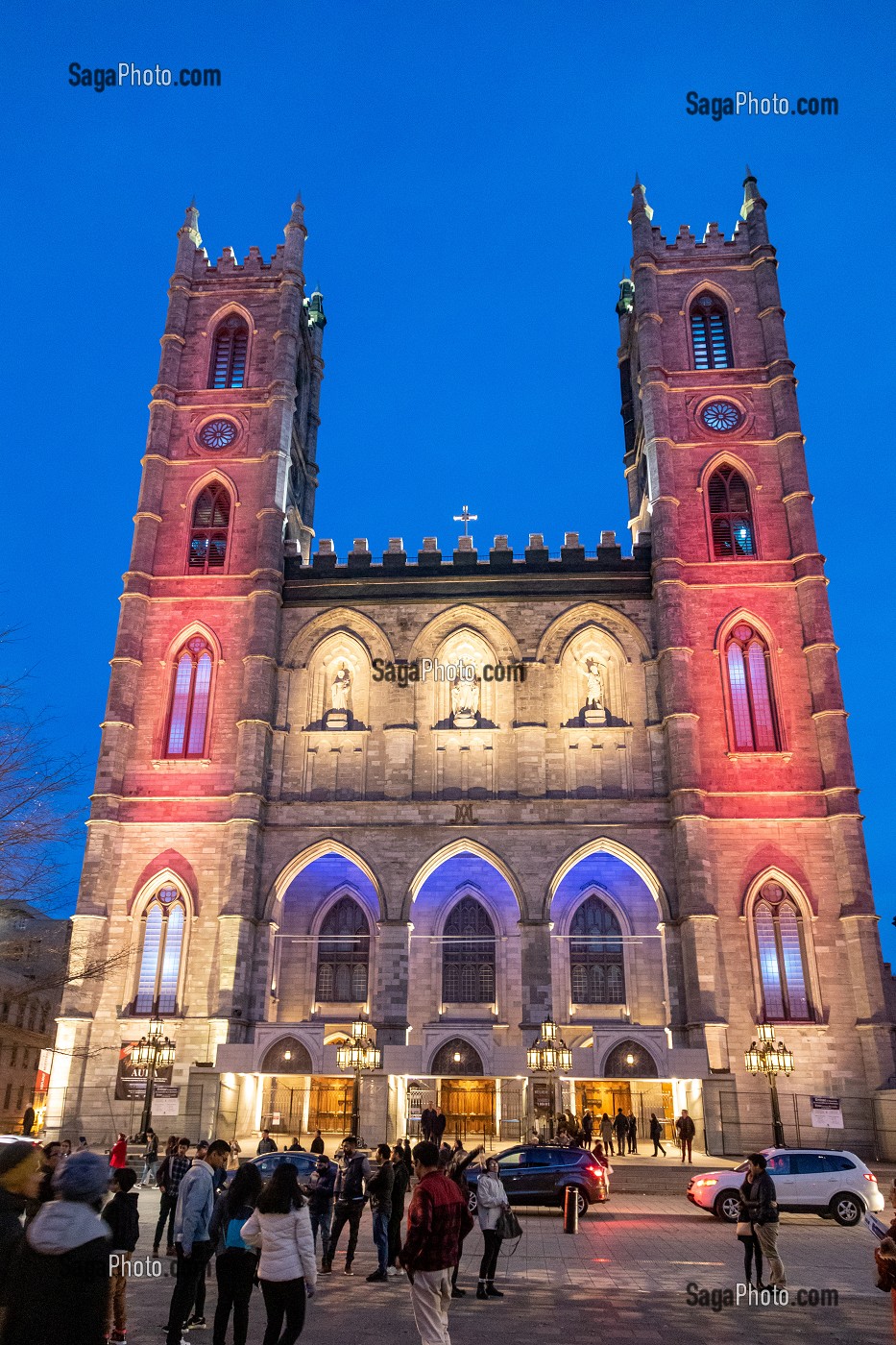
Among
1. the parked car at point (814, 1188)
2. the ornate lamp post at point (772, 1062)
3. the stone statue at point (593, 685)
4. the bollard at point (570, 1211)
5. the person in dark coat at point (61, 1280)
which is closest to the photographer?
the person in dark coat at point (61, 1280)

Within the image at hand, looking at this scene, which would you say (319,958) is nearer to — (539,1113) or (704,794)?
(539,1113)

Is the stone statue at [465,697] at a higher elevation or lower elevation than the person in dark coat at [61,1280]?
higher

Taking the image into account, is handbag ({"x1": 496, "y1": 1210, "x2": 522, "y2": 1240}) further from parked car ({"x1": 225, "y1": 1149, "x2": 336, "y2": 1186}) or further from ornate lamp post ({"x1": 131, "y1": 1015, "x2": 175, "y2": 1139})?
ornate lamp post ({"x1": 131, "y1": 1015, "x2": 175, "y2": 1139})

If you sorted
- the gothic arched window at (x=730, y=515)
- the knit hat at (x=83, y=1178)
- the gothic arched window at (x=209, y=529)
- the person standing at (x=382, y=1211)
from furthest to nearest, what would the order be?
the gothic arched window at (x=209, y=529) → the gothic arched window at (x=730, y=515) → the person standing at (x=382, y=1211) → the knit hat at (x=83, y=1178)

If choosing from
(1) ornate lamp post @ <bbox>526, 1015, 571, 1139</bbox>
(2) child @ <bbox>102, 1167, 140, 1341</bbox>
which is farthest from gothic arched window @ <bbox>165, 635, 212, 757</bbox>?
(2) child @ <bbox>102, 1167, 140, 1341</bbox>

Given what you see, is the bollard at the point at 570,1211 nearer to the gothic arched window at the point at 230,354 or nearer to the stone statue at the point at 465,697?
the stone statue at the point at 465,697

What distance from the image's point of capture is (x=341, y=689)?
36.0 metres

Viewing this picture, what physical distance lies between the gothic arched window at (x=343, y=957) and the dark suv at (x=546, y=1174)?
599 inches

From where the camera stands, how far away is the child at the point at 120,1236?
884 centimetres

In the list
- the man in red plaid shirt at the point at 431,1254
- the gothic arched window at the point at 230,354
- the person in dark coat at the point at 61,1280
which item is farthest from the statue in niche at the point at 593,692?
the person in dark coat at the point at 61,1280

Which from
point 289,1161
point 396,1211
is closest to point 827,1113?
point 289,1161

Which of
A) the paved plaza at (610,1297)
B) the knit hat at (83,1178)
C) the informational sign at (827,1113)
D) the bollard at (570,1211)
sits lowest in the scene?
the paved plaza at (610,1297)

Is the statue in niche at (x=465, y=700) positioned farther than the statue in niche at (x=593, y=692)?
Yes

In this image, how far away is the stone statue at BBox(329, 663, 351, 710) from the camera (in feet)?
117
